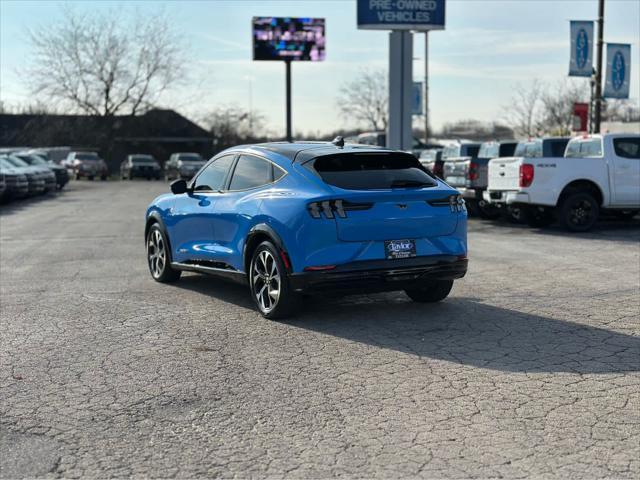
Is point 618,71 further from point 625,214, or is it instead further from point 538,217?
point 538,217

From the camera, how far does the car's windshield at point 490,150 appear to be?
70.3 feet

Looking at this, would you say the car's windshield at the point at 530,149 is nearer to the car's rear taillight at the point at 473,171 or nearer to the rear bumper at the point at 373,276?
the car's rear taillight at the point at 473,171

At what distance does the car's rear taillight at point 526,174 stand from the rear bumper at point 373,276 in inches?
347

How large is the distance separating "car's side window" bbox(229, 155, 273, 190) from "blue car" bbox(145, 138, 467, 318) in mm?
13

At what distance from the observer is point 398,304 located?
A: 8.49 metres

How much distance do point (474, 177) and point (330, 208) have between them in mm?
11619

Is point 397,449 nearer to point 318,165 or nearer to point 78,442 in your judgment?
point 78,442

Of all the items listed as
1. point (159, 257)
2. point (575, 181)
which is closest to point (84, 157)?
point (575, 181)

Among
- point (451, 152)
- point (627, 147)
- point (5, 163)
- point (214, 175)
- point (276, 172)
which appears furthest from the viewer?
point (5, 163)

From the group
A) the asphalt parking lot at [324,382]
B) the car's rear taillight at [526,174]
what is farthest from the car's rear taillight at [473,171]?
the asphalt parking lot at [324,382]

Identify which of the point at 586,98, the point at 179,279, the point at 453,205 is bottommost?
the point at 179,279

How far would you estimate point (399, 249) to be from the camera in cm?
746

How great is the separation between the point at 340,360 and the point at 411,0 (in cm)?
2452

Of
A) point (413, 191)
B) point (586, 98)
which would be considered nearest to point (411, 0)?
point (413, 191)
